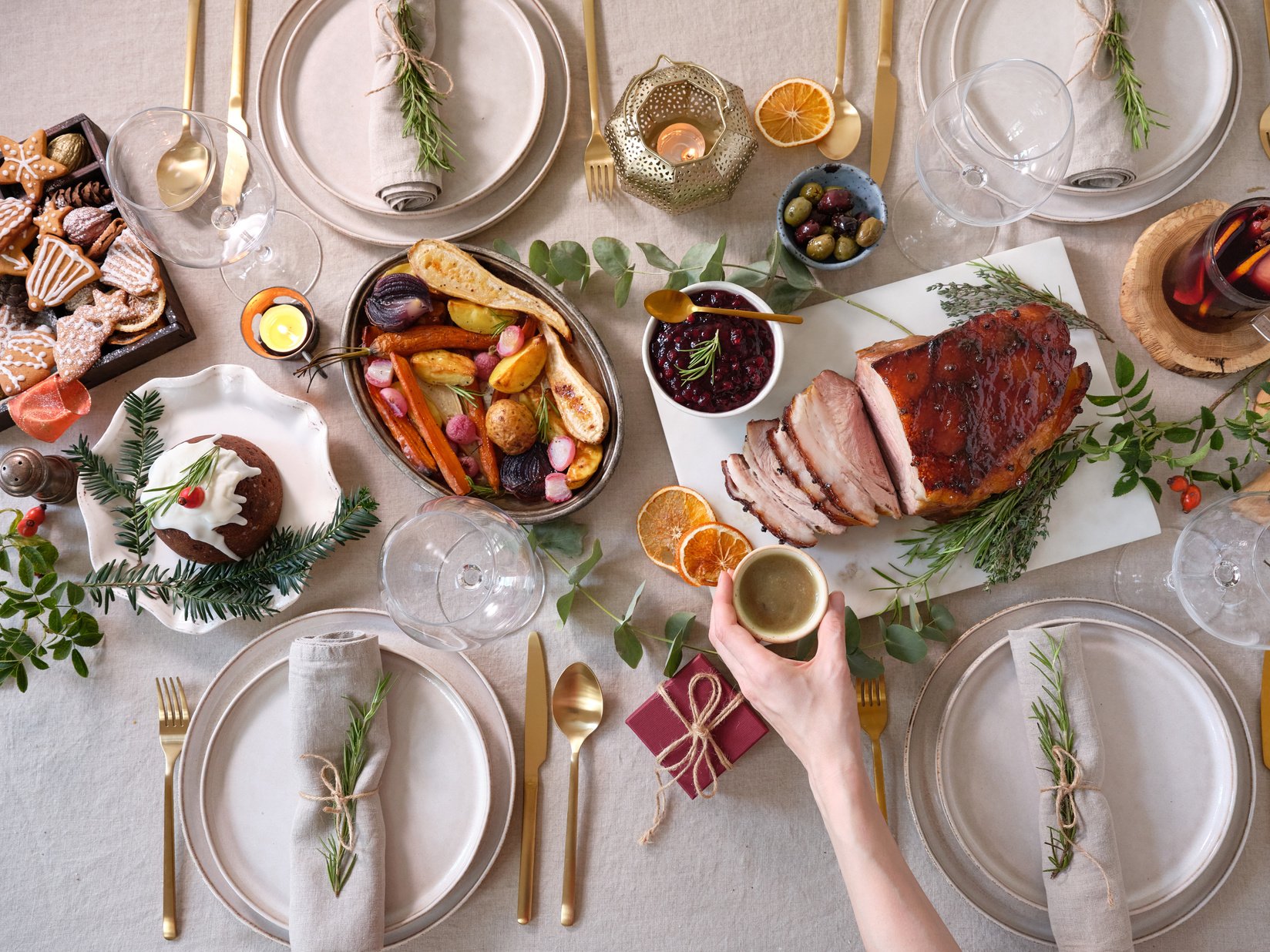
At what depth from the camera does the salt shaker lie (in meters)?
1.84

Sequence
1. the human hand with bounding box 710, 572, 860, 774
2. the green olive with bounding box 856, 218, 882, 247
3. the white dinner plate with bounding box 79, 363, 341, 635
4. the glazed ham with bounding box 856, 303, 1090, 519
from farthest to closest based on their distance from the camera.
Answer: the white dinner plate with bounding box 79, 363, 341, 635 → the green olive with bounding box 856, 218, 882, 247 → the glazed ham with bounding box 856, 303, 1090, 519 → the human hand with bounding box 710, 572, 860, 774

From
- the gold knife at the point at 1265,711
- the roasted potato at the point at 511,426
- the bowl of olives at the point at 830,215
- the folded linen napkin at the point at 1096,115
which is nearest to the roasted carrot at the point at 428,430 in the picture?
the roasted potato at the point at 511,426

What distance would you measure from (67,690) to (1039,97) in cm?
281

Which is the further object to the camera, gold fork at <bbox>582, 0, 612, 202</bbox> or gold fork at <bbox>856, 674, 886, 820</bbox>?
gold fork at <bbox>582, 0, 612, 202</bbox>

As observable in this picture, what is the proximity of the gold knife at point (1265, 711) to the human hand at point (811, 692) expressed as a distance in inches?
42.3

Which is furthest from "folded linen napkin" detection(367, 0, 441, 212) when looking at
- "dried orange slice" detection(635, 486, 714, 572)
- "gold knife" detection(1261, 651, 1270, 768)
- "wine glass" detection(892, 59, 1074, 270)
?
"gold knife" detection(1261, 651, 1270, 768)

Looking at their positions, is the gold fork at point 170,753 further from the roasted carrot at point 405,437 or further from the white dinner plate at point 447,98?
the white dinner plate at point 447,98

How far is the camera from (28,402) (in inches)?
75.5

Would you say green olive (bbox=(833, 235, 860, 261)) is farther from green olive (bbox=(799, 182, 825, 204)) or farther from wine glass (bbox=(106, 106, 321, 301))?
wine glass (bbox=(106, 106, 321, 301))

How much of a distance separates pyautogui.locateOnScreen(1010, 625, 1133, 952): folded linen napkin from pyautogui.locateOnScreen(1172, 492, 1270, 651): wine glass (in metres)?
0.27

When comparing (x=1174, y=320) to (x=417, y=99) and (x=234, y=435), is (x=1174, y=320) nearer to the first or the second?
(x=417, y=99)

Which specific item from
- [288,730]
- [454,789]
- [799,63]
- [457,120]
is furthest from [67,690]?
[799,63]

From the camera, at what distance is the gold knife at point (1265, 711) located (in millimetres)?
1823

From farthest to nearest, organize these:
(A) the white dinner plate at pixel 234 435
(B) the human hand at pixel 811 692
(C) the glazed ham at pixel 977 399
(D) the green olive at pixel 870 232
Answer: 1. (A) the white dinner plate at pixel 234 435
2. (D) the green olive at pixel 870 232
3. (C) the glazed ham at pixel 977 399
4. (B) the human hand at pixel 811 692
